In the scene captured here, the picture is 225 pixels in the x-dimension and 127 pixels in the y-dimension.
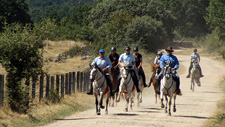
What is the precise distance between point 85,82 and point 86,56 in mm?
22488

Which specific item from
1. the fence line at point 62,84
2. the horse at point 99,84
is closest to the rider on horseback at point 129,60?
the horse at point 99,84

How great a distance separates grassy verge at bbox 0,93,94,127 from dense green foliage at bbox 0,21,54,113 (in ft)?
1.77

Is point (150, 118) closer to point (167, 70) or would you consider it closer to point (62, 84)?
point (167, 70)

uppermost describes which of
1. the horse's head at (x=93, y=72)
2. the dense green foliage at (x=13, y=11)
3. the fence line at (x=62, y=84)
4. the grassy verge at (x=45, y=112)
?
the dense green foliage at (x=13, y=11)

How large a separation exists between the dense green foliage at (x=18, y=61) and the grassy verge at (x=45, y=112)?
1.77 ft

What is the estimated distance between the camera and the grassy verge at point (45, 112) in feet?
42.0

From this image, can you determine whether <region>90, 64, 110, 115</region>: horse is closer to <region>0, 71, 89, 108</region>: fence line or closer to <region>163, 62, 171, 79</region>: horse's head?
<region>163, 62, 171, 79</region>: horse's head

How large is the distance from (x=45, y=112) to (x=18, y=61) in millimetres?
2226

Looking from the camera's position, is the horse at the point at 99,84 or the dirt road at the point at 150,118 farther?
the horse at the point at 99,84

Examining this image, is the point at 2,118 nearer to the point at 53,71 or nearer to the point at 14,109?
the point at 14,109

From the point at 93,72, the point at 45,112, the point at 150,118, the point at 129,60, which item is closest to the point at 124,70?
the point at 129,60

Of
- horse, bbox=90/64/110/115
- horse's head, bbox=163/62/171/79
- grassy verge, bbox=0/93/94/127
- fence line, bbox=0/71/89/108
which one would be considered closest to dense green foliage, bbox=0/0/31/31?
fence line, bbox=0/71/89/108

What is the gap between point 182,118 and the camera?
46.1 ft

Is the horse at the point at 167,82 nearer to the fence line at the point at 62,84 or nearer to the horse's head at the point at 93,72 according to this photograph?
the horse's head at the point at 93,72
